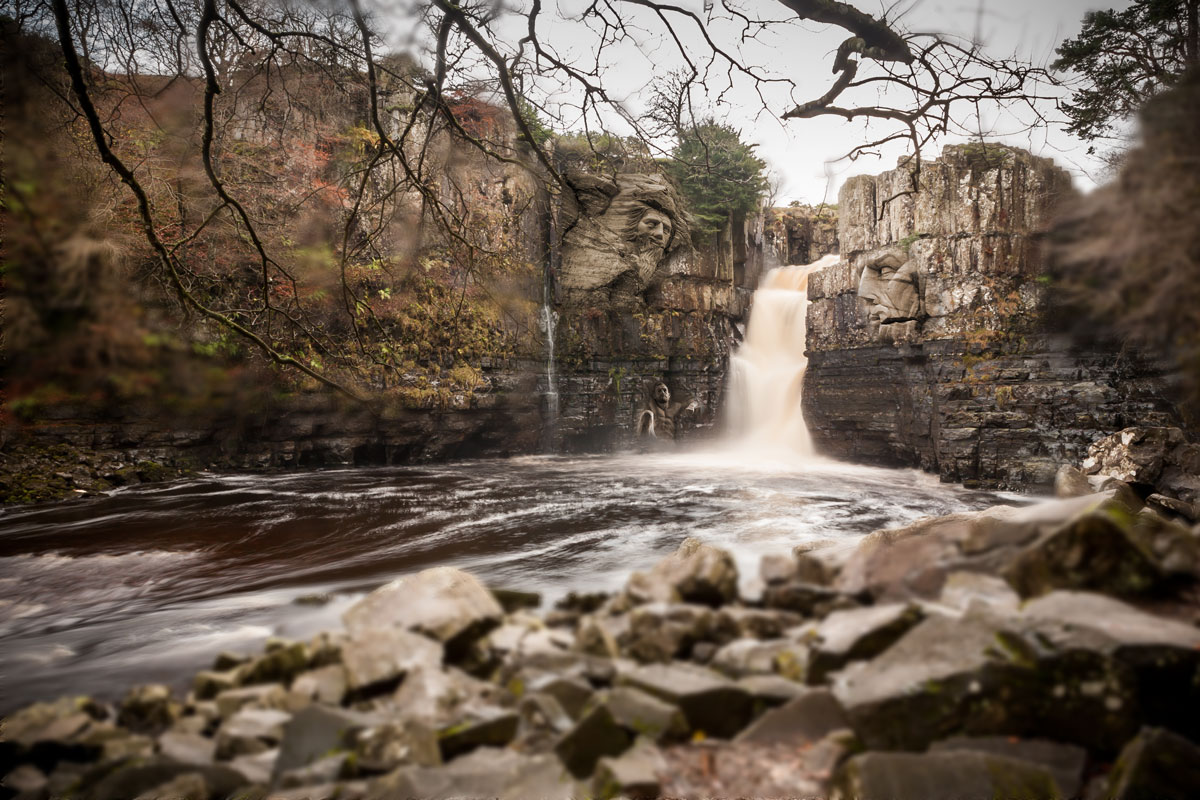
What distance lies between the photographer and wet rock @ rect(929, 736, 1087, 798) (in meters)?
0.96

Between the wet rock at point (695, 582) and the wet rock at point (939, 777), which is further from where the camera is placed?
the wet rock at point (695, 582)

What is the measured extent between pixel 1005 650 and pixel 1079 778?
0.21 metres

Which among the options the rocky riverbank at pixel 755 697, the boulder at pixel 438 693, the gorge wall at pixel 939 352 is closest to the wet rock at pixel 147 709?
the rocky riverbank at pixel 755 697

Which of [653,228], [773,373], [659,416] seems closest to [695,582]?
[659,416]

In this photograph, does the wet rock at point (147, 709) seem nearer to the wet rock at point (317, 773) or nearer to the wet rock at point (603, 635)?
the wet rock at point (317, 773)

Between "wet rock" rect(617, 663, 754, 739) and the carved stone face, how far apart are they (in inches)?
682

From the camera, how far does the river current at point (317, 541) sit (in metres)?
2.36

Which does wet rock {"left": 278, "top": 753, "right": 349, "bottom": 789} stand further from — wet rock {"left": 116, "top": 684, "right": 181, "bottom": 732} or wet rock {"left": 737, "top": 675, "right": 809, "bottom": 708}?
wet rock {"left": 737, "top": 675, "right": 809, "bottom": 708}

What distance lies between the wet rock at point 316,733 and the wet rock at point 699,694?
589 mm

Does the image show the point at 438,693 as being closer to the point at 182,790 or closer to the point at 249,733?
the point at 249,733

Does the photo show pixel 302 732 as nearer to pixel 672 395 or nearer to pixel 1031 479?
pixel 1031 479

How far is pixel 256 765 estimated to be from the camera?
1086mm

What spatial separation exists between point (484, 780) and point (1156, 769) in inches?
46.7

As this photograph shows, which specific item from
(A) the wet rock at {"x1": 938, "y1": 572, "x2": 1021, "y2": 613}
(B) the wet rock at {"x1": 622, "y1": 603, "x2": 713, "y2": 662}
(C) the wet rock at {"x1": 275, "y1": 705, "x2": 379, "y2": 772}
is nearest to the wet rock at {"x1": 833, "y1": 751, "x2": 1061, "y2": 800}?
(A) the wet rock at {"x1": 938, "y1": 572, "x2": 1021, "y2": 613}
